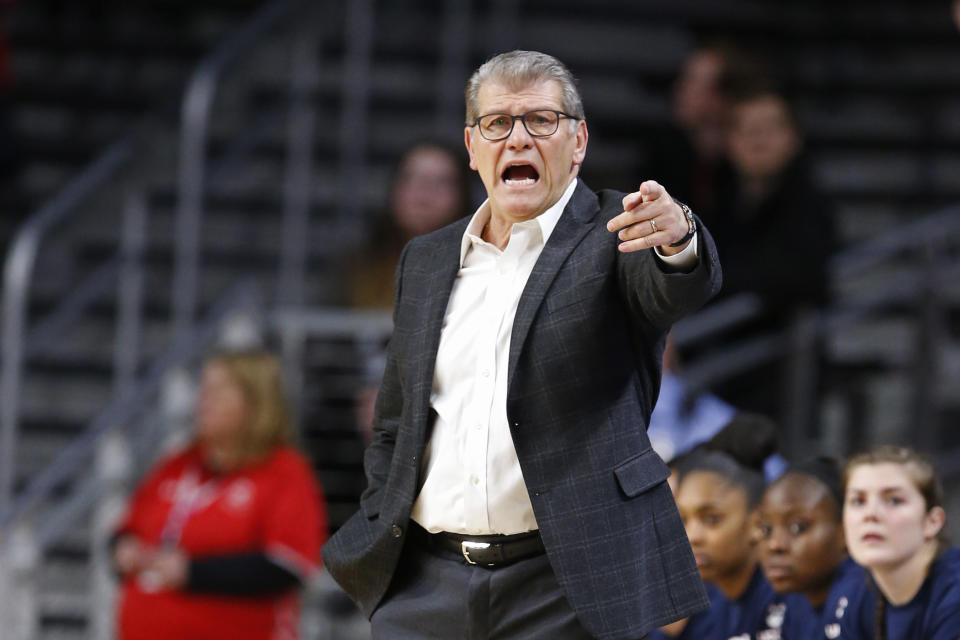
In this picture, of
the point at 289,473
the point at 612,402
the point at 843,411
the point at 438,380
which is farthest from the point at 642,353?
the point at 843,411

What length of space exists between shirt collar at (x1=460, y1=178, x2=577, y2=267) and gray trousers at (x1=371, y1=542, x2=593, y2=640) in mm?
584

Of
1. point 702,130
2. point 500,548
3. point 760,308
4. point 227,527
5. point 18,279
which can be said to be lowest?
point 227,527

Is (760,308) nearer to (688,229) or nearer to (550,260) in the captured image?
(550,260)

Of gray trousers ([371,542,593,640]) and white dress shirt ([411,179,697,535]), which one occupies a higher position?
white dress shirt ([411,179,697,535])

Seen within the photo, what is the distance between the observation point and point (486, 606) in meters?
2.98

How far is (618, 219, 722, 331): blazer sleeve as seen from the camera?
9.05 feet

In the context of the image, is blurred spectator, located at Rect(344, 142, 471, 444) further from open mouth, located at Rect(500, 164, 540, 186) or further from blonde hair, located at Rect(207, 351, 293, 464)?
open mouth, located at Rect(500, 164, 540, 186)

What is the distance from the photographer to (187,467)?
5781 millimetres

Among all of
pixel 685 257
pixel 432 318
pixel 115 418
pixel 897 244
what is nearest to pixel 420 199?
pixel 115 418

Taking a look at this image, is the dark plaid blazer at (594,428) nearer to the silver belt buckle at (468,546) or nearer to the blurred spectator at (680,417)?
the silver belt buckle at (468,546)

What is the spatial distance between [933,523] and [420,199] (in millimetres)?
2840

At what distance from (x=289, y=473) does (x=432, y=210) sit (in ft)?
3.42

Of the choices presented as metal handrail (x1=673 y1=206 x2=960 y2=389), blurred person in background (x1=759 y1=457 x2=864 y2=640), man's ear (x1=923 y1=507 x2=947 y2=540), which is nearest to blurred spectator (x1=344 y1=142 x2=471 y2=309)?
metal handrail (x1=673 y1=206 x2=960 y2=389)

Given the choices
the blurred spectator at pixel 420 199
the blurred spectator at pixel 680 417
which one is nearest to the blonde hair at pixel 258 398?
the blurred spectator at pixel 420 199
